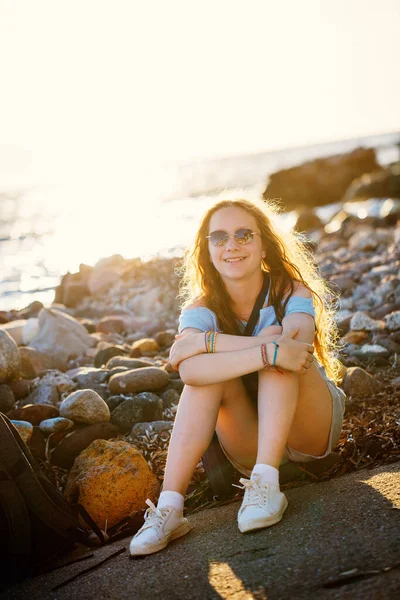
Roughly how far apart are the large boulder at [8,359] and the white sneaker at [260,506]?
253cm

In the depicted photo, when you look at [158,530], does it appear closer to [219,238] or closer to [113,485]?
[113,485]

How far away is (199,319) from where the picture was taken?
137 inches

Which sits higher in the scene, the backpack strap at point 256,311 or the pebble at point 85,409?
the backpack strap at point 256,311

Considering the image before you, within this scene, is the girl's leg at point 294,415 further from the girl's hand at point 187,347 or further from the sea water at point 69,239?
the sea water at point 69,239

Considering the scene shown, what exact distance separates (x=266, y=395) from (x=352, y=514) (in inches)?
25.5

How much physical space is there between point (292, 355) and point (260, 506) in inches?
27.3

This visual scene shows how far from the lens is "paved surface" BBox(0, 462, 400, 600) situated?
216cm

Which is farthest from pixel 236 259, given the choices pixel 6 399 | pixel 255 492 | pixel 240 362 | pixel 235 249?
pixel 6 399

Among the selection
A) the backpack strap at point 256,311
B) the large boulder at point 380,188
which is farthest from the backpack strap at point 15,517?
the large boulder at point 380,188

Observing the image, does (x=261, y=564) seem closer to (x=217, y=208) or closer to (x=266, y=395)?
(x=266, y=395)

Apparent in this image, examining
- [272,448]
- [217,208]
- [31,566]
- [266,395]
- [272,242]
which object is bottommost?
[31,566]

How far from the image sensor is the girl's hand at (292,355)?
A: 2.91 metres

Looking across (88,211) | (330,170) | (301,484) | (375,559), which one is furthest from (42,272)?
(88,211)

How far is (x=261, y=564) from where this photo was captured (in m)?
2.39
